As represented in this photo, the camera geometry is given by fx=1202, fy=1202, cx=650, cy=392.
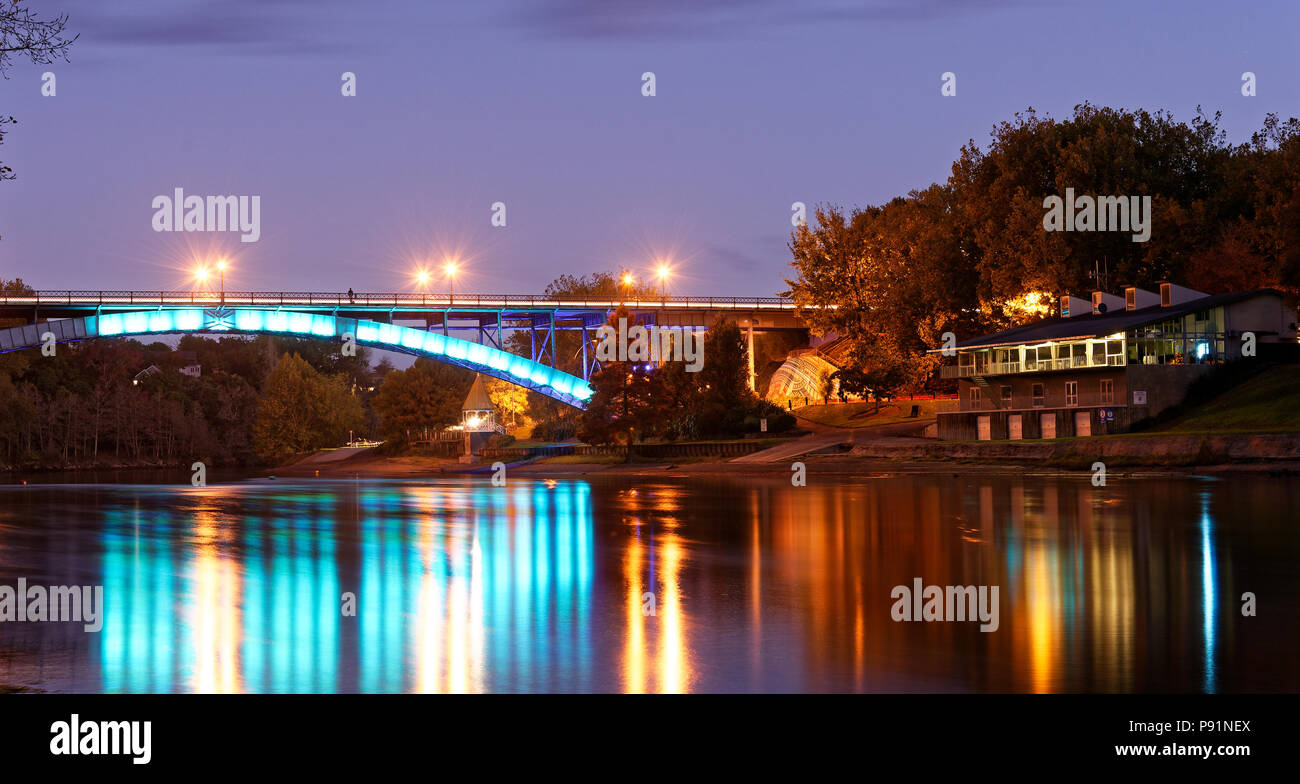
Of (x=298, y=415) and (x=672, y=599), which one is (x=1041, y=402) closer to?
(x=672, y=599)

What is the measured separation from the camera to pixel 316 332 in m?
92.4

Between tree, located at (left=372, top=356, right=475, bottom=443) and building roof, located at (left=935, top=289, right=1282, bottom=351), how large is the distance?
61033 mm

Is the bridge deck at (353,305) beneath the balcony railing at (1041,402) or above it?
above

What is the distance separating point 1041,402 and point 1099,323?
574cm

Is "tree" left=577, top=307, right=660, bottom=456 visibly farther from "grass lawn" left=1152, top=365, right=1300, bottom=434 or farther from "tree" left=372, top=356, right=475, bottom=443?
"tree" left=372, top=356, right=475, bottom=443

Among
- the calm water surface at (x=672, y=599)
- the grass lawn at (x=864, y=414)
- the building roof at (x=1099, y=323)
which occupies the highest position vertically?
the building roof at (x=1099, y=323)

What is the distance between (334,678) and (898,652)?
17.8 ft

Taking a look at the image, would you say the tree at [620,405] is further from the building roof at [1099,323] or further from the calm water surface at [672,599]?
the calm water surface at [672,599]

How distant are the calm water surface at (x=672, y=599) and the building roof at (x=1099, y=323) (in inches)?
1220

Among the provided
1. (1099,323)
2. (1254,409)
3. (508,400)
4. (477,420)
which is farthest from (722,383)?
(508,400)

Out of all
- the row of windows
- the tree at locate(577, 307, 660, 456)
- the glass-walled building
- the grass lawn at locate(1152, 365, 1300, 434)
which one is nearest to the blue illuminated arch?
the tree at locate(577, 307, 660, 456)

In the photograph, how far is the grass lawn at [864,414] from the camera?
8288cm

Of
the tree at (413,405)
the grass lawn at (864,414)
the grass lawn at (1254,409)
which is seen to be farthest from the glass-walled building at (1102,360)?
the tree at (413,405)
